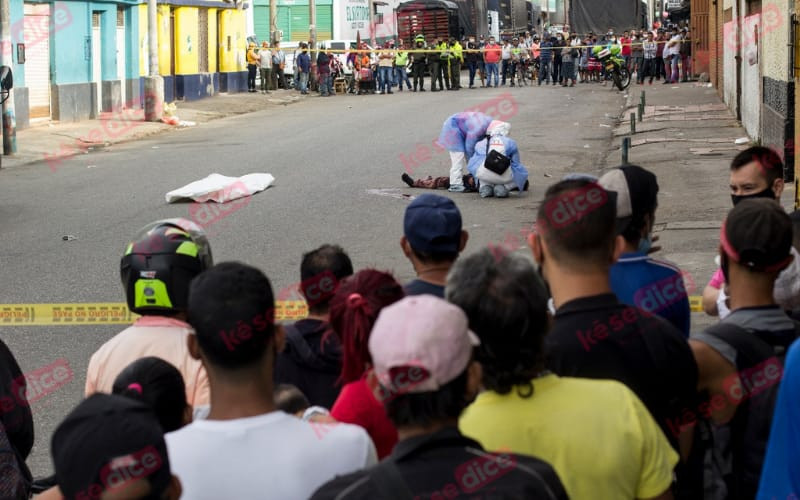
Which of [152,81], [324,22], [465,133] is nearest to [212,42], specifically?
[152,81]

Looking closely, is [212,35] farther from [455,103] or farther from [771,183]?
[771,183]

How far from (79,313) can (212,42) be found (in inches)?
1331

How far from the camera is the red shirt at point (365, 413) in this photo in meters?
3.65

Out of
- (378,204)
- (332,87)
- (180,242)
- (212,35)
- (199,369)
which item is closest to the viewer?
(199,369)

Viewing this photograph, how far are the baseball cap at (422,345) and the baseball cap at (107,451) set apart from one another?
0.52 meters

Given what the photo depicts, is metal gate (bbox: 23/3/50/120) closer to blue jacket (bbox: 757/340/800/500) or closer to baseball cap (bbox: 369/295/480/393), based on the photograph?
baseball cap (bbox: 369/295/480/393)

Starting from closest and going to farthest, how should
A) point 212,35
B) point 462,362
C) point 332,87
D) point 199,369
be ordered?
point 462,362 → point 199,369 → point 212,35 → point 332,87

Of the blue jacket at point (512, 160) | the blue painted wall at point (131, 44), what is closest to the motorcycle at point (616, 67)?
the blue painted wall at point (131, 44)

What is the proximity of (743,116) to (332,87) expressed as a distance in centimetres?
2515

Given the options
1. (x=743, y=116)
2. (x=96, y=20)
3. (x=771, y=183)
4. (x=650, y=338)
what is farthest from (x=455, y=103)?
(x=650, y=338)

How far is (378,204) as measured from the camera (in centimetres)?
1608

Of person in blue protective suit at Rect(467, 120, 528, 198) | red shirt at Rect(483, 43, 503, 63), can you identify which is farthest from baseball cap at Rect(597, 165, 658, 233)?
red shirt at Rect(483, 43, 503, 63)

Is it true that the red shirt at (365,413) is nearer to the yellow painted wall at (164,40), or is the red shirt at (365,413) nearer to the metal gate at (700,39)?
the yellow painted wall at (164,40)

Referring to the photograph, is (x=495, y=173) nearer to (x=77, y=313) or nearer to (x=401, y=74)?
(x=77, y=313)
